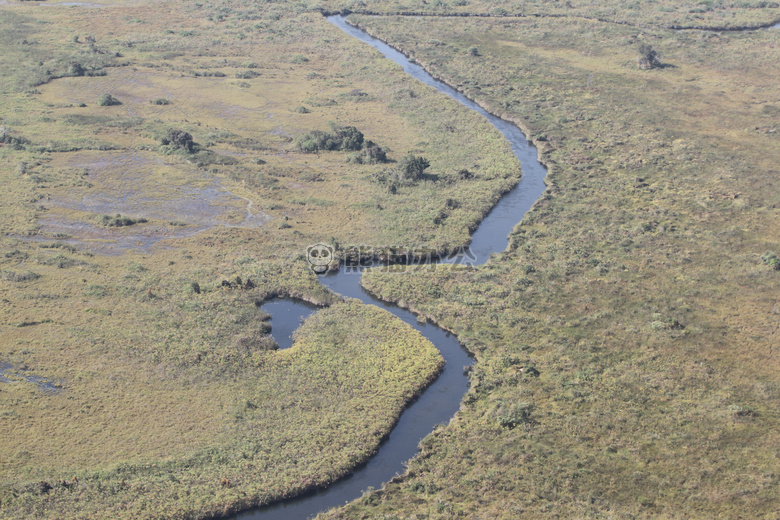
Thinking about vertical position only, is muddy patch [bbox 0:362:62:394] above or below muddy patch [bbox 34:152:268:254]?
below

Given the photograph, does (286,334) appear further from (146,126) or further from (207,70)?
(207,70)

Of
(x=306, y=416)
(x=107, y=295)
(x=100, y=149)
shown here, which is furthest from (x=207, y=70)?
(x=306, y=416)

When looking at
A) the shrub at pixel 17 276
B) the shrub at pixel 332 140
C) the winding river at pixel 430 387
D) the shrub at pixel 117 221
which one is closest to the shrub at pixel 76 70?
the shrub at pixel 332 140

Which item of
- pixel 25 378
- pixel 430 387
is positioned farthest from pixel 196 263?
pixel 430 387

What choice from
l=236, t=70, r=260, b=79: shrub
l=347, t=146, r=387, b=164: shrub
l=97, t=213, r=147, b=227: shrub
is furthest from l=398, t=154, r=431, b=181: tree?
l=236, t=70, r=260, b=79: shrub

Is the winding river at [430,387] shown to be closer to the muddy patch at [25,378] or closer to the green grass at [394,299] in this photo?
the green grass at [394,299]

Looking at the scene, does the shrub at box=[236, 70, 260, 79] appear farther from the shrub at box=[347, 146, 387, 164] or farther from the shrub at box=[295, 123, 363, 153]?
the shrub at box=[347, 146, 387, 164]
